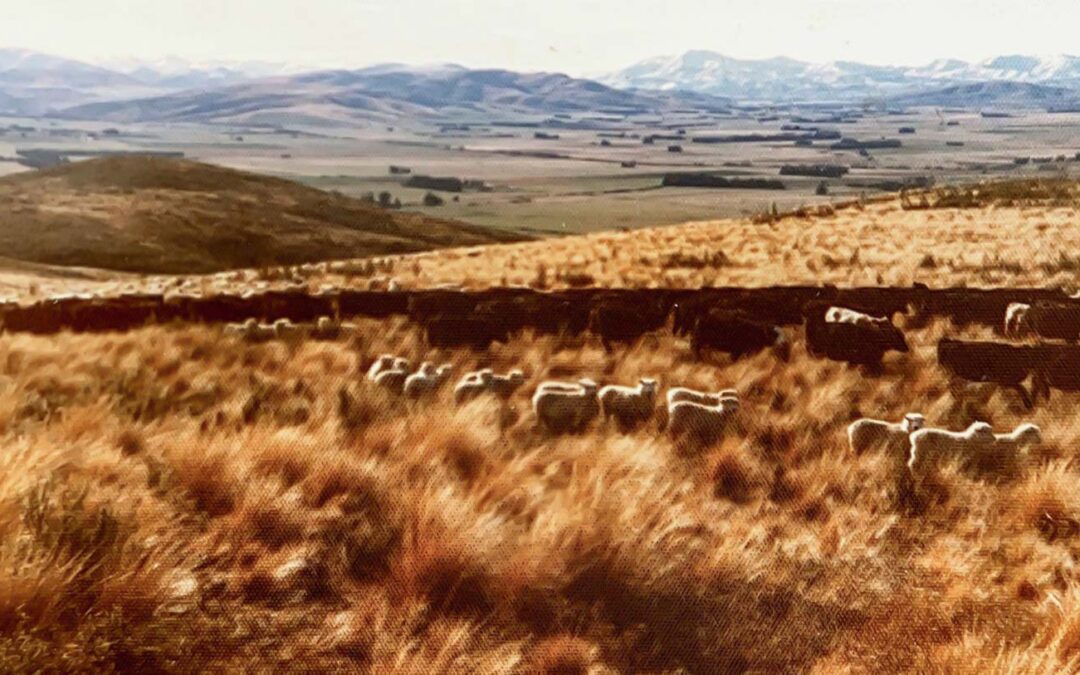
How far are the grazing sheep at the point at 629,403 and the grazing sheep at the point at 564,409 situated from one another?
0.31 ft

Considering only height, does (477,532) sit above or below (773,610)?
above

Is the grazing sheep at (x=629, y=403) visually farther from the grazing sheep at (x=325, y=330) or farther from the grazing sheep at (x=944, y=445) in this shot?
the grazing sheep at (x=325, y=330)

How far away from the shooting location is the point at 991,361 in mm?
7723

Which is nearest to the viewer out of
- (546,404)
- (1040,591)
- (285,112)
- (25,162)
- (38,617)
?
(38,617)

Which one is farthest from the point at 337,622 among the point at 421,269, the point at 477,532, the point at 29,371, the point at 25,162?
the point at 25,162

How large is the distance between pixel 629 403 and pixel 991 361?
12.1ft

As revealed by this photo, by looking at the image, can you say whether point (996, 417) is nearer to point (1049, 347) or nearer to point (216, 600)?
point (1049, 347)

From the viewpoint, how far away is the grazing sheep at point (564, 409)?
6.25 metres

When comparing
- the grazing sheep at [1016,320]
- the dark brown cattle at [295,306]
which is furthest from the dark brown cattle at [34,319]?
the grazing sheep at [1016,320]

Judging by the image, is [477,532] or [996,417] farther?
[996,417]

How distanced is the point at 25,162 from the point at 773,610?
23214mm

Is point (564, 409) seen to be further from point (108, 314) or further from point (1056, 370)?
point (108, 314)

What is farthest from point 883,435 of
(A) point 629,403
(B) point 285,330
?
(B) point 285,330

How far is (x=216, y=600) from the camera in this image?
2988 mm
